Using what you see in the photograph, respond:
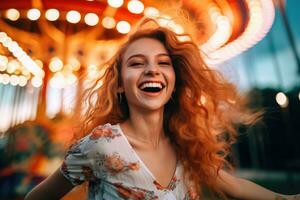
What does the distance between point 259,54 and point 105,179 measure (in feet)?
24.4

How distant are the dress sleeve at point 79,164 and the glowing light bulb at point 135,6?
15.1 ft

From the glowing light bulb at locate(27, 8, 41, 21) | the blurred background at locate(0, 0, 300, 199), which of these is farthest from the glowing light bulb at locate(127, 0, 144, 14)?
the glowing light bulb at locate(27, 8, 41, 21)

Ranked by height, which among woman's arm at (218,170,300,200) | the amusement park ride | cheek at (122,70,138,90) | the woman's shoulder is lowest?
woman's arm at (218,170,300,200)

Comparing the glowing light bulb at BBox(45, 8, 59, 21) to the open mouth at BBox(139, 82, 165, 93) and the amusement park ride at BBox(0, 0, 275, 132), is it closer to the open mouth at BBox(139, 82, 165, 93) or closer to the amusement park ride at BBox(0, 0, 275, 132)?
the amusement park ride at BBox(0, 0, 275, 132)

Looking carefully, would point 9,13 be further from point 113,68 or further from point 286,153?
point 286,153

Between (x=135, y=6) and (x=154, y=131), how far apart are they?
177 inches

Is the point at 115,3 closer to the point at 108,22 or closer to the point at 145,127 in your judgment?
the point at 108,22

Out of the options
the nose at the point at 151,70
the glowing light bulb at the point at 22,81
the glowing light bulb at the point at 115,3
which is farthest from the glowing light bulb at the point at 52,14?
the nose at the point at 151,70

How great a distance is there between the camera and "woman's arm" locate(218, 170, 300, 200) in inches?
56.6

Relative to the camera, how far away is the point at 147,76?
1.40 m

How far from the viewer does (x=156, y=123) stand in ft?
4.76

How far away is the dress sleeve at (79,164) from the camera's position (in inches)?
48.3

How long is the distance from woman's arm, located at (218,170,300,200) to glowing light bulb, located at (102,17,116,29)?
4.82 m

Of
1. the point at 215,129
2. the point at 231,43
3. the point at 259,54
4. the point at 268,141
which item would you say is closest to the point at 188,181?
the point at 215,129
